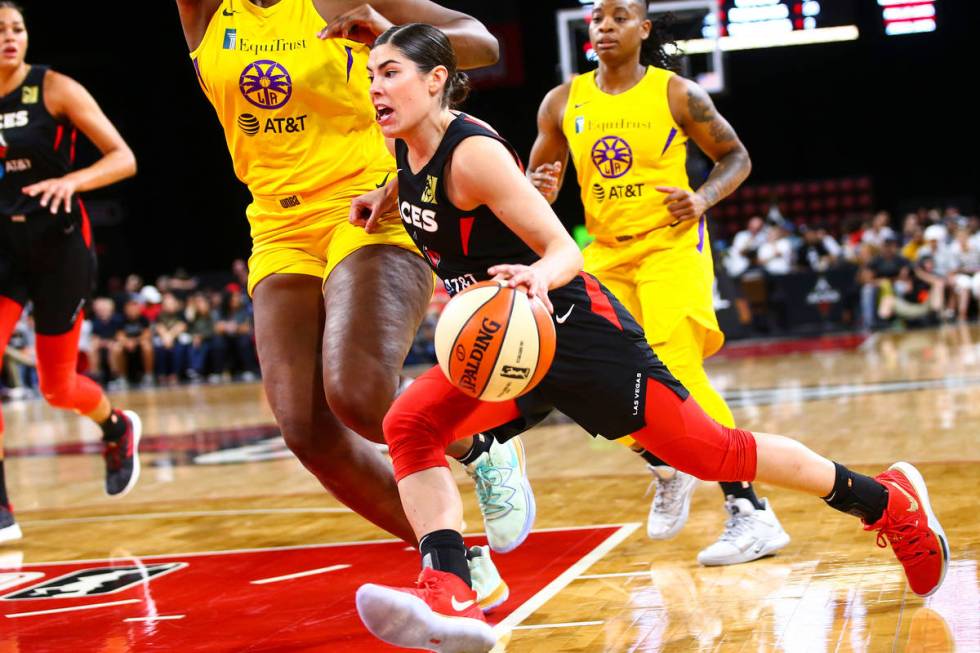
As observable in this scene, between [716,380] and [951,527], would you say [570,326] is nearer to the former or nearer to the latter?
[951,527]

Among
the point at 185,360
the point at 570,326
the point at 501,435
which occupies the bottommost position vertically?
the point at 185,360

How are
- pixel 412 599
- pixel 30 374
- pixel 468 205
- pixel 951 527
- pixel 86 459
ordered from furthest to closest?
pixel 30 374 → pixel 86 459 → pixel 951 527 → pixel 468 205 → pixel 412 599

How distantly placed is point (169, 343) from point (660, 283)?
49.4 feet

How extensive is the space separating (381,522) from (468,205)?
1.18 meters

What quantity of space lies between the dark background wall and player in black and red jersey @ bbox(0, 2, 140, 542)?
18130 millimetres

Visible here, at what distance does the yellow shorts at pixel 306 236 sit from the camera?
13.2ft

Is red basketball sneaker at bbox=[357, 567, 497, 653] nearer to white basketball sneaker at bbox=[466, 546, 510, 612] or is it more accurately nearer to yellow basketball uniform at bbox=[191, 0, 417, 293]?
white basketball sneaker at bbox=[466, 546, 510, 612]

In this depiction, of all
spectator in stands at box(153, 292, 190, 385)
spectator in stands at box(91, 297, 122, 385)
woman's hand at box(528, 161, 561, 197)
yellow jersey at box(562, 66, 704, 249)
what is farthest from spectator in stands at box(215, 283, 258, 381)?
woman's hand at box(528, 161, 561, 197)

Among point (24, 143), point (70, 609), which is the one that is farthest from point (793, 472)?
point (24, 143)

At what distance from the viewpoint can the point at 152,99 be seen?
79.8 ft

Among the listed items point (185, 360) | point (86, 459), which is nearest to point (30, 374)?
point (185, 360)

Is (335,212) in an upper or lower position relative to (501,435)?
upper

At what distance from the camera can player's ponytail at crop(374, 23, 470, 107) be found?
3365mm

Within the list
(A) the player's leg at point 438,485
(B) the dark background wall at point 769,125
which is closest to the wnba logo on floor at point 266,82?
(A) the player's leg at point 438,485
